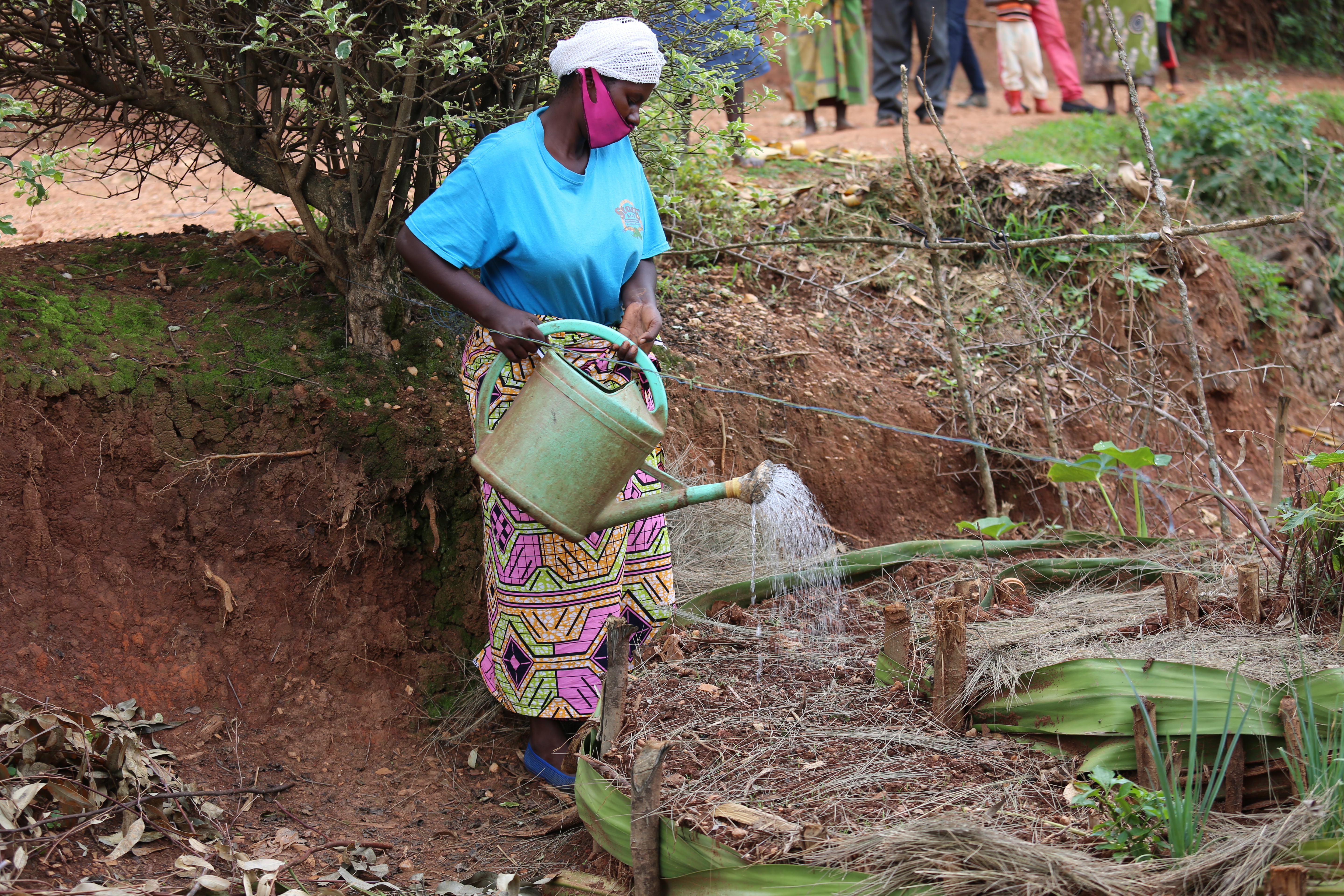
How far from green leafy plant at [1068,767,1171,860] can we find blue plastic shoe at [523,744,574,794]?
4.69ft

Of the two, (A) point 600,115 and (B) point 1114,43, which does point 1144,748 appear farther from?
(B) point 1114,43

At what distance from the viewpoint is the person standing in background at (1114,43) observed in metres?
8.70

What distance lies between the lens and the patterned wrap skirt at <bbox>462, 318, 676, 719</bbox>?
2742 millimetres

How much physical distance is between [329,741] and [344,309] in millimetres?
1430

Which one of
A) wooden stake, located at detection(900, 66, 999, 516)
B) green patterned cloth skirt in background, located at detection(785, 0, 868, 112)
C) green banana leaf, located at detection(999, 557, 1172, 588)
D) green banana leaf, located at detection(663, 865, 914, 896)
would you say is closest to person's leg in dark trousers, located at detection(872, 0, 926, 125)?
green patterned cloth skirt in background, located at detection(785, 0, 868, 112)

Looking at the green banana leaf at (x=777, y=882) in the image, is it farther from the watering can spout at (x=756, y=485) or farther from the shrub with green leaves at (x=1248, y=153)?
the shrub with green leaves at (x=1248, y=153)

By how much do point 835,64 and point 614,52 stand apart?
19.2ft

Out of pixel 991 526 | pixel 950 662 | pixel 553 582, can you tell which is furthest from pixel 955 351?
pixel 553 582

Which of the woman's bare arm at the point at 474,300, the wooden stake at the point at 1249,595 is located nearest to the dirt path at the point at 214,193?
the woman's bare arm at the point at 474,300

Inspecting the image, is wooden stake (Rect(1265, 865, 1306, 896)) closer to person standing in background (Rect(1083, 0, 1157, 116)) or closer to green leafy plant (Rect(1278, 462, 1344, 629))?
green leafy plant (Rect(1278, 462, 1344, 629))

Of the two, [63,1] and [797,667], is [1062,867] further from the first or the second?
[63,1]

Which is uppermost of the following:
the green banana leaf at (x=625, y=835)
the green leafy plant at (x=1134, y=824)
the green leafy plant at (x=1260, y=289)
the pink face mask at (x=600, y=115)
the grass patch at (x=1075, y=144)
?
the pink face mask at (x=600, y=115)

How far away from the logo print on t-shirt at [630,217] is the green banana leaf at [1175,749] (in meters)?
1.59

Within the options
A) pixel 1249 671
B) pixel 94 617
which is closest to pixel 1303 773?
pixel 1249 671
